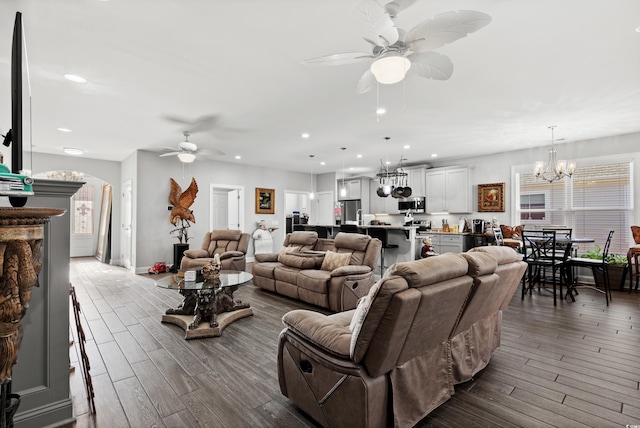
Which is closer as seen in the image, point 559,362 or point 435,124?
point 559,362

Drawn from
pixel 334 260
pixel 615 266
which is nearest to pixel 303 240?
pixel 334 260

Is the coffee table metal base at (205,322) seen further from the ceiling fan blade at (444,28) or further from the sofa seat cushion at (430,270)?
the ceiling fan blade at (444,28)

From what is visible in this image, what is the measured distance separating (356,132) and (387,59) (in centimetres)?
333

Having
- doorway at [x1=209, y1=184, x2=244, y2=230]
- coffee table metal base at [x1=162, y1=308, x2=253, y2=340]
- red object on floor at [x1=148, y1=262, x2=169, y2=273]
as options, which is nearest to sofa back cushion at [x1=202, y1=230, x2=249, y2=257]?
red object on floor at [x1=148, y1=262, x2=169, y2=273]

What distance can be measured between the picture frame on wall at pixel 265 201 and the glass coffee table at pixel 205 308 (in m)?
5.03

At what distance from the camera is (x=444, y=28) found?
189cm

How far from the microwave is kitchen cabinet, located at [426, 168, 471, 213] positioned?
0.17 meters

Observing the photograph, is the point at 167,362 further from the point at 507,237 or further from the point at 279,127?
the point at 507,237

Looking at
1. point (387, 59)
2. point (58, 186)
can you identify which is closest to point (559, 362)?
point (387, 59)

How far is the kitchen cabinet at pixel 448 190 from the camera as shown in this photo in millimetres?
7410

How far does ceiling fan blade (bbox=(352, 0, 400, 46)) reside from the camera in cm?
176

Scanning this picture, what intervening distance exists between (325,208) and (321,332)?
8.47m

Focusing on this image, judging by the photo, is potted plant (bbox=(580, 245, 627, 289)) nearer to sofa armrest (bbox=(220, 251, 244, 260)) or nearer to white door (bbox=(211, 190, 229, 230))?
sofa armrest (bbox=(220, 251, 244, 260))

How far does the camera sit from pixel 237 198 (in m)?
8.77
